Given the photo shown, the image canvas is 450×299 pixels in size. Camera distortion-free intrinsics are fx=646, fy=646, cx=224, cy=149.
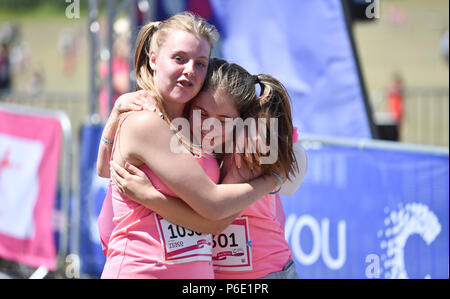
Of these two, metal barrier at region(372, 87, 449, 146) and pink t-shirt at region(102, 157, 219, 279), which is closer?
pink t-shirt at region(102, 157, 219, 279)

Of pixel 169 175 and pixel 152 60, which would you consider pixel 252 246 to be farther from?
pixel 152 60

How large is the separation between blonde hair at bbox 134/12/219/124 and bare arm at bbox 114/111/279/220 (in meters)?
0.12

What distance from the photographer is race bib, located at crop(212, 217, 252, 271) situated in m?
2.67

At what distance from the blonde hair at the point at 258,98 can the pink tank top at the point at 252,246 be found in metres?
0.21

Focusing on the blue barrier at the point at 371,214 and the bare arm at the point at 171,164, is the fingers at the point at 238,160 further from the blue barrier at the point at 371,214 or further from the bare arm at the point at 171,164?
the blue barrier at the point at 371,214

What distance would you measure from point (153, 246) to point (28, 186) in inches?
185

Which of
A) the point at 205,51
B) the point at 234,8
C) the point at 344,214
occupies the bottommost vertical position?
the point at 344,214

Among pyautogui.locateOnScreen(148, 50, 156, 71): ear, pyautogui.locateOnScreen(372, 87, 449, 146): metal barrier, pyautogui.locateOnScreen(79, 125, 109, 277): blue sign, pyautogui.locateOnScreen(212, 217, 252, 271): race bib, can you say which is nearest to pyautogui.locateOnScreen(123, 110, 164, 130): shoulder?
pyautogui.locateOnScreen(148, 50, 156, 71): ear

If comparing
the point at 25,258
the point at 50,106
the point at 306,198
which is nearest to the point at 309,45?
the point at 306,198

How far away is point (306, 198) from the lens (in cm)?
514

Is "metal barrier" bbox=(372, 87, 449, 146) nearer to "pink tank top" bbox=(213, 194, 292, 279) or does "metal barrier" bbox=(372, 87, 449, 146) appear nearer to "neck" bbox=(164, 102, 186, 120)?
"pink tank top" bbox=(213, 194, 292, 279)
